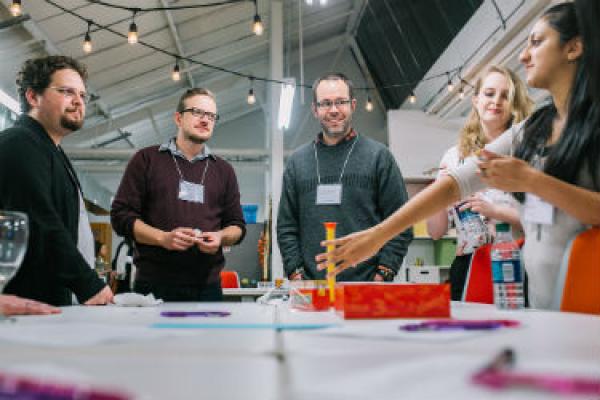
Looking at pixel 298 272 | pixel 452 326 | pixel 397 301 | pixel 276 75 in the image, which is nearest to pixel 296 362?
pixel 452 326

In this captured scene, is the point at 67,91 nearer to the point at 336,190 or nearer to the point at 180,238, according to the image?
the point at 180,238

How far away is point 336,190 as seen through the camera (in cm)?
206

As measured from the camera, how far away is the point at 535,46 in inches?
49.2

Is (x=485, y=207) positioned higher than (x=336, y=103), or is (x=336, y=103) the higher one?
(x=336, y=103)

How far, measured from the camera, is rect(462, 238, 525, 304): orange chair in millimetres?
1398

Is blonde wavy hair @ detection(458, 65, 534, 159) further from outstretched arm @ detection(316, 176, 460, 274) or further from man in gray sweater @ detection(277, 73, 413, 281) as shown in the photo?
outstretched arm @ detection(316, 176, 460, 274)

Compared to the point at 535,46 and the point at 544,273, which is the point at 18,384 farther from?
the point at 535,46

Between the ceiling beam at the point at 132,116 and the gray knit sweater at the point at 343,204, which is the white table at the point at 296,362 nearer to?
the gray knit sweater at the point at 343,204

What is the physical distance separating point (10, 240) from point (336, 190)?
1.37 metres

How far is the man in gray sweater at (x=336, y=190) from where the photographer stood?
2.01 m

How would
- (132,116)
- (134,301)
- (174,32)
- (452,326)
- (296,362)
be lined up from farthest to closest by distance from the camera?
(132,116), (174,32), (134,301), (452,326), (296,362)

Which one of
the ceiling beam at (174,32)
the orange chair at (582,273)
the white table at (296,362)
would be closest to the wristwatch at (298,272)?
the orange chair at (582,273)

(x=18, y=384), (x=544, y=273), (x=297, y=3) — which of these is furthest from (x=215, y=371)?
(x=297, y=3)

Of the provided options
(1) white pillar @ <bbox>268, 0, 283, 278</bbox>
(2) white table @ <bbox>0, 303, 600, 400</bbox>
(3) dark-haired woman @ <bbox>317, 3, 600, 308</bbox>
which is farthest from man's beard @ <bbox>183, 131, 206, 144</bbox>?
(1) white pillar @ <bbox>268, 0, 283, 278</bbox>
